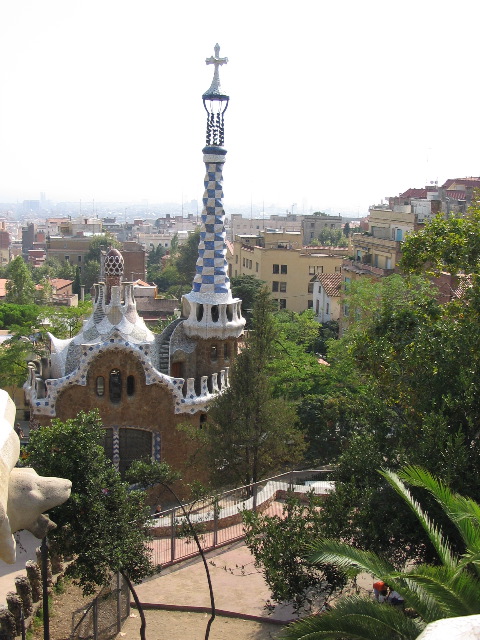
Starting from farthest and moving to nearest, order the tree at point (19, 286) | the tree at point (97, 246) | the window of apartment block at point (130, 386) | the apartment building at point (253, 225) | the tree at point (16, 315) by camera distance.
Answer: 1. the apartment building at point (253, 225)
2. the tree at point (97, 246)
3. the tree at point (19, 286)
4. the tree at point (16, 315)
5. the window of apartment block at point (130, 386)

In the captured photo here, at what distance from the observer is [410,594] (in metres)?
9.31

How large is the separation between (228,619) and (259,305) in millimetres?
8598

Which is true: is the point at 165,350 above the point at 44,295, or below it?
above

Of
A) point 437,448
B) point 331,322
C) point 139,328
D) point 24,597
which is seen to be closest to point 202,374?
point 139,328

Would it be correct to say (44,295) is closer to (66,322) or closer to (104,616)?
(66,322)

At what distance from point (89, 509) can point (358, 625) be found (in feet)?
14.7

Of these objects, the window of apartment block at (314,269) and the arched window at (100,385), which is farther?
the window of apartment block at (314,269)

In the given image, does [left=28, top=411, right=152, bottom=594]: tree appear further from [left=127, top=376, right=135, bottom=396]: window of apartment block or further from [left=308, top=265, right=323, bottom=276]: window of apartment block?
[left=308, top=265, right=323, bottom=276]: window of apartment block

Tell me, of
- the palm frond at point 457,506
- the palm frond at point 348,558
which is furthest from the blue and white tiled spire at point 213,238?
the palm frond at point 348,558

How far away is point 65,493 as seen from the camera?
27.4ft

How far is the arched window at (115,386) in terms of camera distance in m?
21.5

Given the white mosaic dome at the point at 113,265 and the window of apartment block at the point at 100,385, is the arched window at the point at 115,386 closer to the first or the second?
the window of apartment block at the point at 100,385

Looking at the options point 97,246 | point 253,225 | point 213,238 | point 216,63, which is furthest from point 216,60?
point 253,225

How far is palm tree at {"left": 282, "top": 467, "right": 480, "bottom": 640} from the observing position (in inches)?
349
